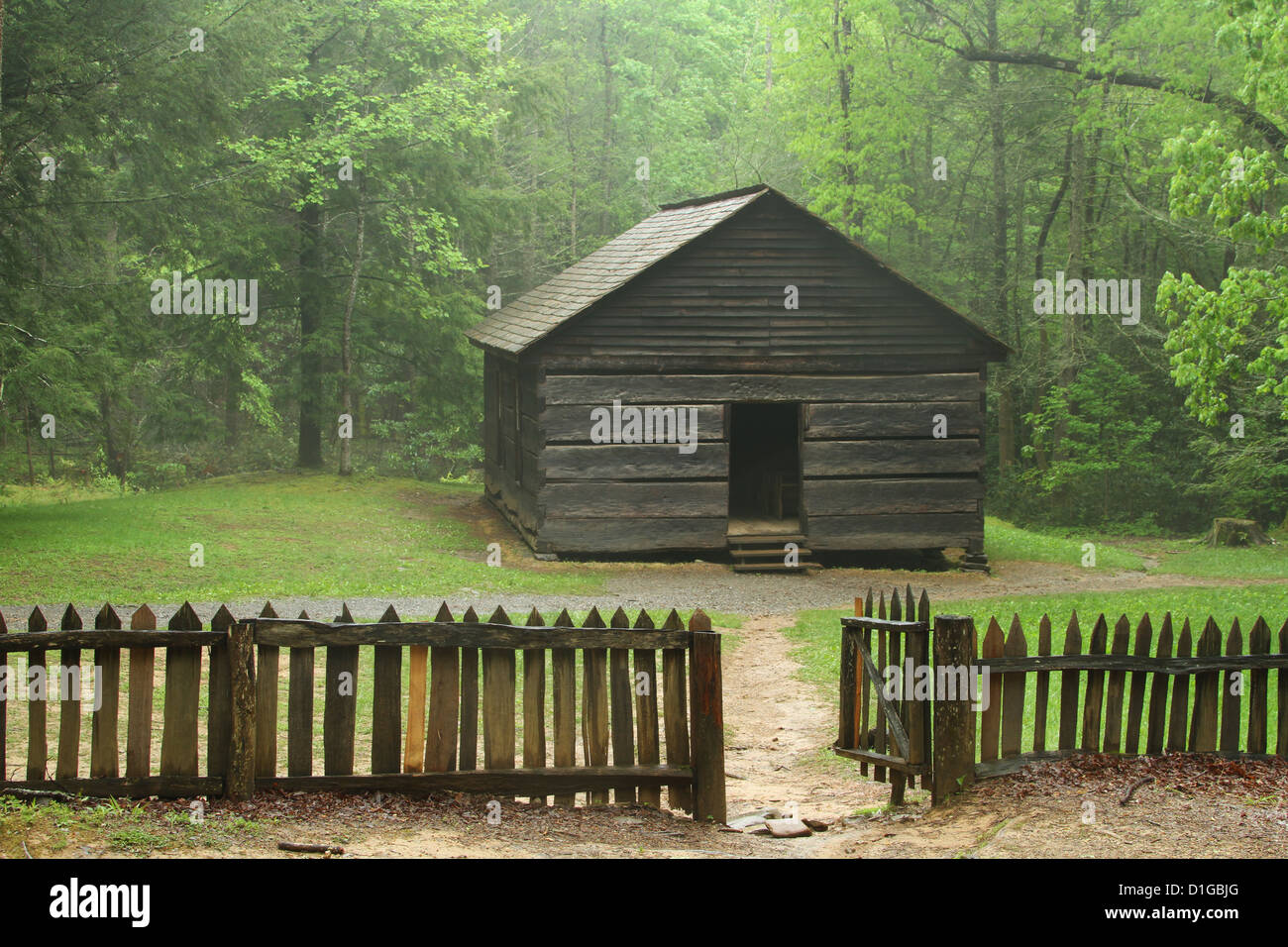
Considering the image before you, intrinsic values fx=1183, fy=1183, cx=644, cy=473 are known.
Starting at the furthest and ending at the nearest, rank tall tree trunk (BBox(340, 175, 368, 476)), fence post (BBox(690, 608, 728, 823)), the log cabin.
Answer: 1. tall tree trunk (BBox(340, 175, 368, 476))
2. the log cabin
3. fence post (BBox(690, 608, 728, 823))

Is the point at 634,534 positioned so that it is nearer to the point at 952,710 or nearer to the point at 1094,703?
the point at 1094,703

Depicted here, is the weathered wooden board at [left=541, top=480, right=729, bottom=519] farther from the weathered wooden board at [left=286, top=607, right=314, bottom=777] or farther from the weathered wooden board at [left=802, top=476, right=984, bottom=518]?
the weathered wooden board at [left=286, top=607, right=314, bottom=777]

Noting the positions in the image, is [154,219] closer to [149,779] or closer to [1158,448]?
[149,779]

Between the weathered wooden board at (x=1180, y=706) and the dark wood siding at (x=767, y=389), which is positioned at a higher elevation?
the dark wood siding at (x=767, y=389)

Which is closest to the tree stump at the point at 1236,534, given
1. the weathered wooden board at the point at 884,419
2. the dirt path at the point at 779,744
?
the weathered wooden board at the point at 884,419

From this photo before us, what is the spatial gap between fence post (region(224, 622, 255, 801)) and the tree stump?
2452 cm

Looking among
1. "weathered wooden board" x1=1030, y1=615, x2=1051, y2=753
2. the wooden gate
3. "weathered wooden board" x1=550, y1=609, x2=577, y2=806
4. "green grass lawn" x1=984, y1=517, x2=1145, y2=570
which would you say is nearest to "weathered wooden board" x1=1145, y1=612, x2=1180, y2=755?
"weathered wooden board" x1=1030, y1=615, x2=1051, y2=753

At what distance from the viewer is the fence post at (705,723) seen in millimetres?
7121

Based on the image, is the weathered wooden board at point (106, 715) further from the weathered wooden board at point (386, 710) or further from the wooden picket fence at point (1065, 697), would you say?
the wooden picket fence at point (1065, 697)

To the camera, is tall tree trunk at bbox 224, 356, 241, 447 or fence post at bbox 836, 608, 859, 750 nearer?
fence post at bbox 836, 608, 859, 750

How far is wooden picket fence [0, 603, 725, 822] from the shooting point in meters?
6.46

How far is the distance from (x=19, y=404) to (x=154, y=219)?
15.7ft

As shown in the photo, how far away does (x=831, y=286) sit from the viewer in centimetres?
1994

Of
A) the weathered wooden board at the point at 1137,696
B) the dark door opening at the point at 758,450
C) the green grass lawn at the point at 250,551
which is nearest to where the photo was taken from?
the weathered wooden board at the point at 1137,696
